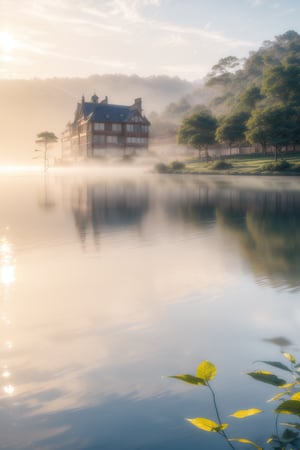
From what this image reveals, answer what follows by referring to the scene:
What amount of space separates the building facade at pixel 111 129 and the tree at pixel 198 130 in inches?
723

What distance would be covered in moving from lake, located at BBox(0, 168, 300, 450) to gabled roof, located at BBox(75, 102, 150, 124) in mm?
101723

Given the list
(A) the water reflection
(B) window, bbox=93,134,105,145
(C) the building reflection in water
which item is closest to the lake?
(C) the building reflection in water

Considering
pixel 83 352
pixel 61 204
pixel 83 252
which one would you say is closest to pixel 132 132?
pixel 61 204

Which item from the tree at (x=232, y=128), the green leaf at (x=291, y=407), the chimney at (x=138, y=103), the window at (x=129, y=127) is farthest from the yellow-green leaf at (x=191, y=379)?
the chimney at (x=138, y=103)

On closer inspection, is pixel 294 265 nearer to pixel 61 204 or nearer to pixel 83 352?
pixel 83 352

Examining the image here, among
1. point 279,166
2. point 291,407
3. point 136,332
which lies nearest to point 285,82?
point 279,166

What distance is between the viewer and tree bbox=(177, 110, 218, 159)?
9875 centimetres

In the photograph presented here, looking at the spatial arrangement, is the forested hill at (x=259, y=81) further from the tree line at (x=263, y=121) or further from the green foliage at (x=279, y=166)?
the green foliage at (x=279, y=166)

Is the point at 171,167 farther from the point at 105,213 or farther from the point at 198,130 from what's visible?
the point at 105,213

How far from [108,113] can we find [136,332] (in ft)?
372

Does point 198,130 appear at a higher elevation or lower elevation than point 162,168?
higher

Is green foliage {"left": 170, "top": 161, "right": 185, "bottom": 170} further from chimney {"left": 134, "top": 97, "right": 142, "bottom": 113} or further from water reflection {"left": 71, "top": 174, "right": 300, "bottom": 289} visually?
water reflection {"left": 71, "top": 174, "right": 300, "bottom": 289}

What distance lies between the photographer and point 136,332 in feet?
23.9

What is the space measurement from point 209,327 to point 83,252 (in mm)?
7094
